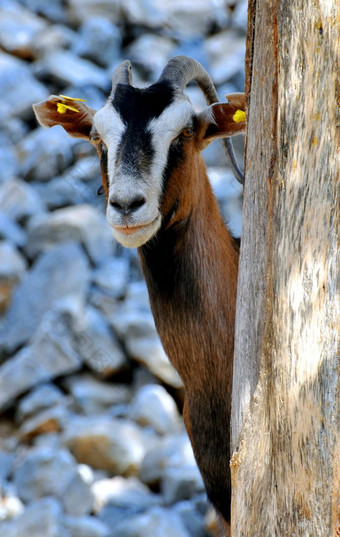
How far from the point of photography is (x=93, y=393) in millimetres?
6930

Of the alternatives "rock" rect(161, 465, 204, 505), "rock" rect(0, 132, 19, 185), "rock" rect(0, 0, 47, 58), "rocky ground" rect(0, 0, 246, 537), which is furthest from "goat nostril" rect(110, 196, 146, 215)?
"rock" rect(0, 0, 47, 58)

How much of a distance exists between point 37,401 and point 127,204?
14.2 ft

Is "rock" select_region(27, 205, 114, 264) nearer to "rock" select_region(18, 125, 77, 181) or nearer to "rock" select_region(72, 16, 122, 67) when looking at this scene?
"rock" select_region(18, 125, 77, 181)

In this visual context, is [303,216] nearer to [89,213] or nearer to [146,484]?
[146,484]

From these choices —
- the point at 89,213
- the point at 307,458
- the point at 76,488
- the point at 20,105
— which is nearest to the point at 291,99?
the point at 307,458

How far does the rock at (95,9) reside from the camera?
9812mm

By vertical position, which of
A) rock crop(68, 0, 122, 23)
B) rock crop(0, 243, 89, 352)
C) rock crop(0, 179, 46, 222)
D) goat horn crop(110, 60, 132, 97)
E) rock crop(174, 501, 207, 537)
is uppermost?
rock crop(68, 0, 122, 23)

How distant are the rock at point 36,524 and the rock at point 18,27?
21.3 feet

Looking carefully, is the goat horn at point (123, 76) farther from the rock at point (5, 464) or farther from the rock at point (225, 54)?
the rock at point (225, 54)

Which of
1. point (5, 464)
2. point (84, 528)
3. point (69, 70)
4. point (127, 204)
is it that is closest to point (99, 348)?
point (5, 464)

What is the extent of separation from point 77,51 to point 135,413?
5194mm

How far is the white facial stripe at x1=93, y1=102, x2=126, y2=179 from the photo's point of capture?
10.3ft

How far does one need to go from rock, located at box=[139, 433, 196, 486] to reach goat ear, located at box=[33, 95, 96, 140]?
10.1 feet

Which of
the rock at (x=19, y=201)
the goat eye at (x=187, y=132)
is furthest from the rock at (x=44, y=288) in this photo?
the goat eye at (x=187, y=132)
